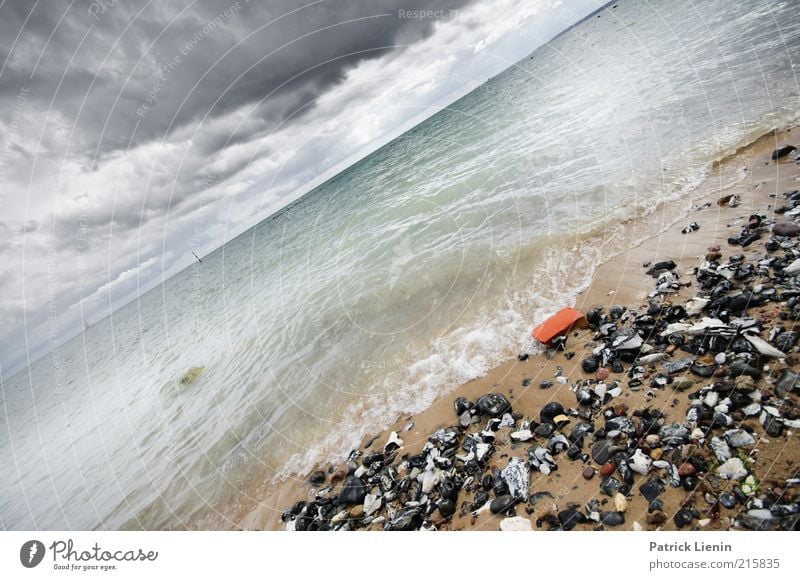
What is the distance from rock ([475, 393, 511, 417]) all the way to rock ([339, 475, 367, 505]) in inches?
108

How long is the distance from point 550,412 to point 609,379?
48.1 inches

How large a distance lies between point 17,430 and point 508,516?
40.2 metres

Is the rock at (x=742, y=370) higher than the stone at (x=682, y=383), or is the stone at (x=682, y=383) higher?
the rock at (x=742, y=370)

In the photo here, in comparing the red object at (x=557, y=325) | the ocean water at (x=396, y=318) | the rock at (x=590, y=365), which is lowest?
the rock at (x=590, y=365)

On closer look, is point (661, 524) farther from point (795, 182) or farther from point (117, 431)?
point (117, 431)

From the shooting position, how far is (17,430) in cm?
2605

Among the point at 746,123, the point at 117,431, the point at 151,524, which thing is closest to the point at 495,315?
the point at 151,524

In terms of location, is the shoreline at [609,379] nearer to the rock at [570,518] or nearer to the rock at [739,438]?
the rock at [570,518]

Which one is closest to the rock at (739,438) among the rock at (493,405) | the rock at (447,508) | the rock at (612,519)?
the rock at (612,519)

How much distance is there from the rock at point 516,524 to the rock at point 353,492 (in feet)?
9.15

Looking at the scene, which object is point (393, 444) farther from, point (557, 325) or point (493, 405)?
point (557, 325)

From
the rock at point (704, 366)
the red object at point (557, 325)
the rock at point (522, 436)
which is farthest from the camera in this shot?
the red object at point (557, 325)

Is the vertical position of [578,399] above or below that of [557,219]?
below

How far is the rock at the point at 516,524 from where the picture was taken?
4.18m
